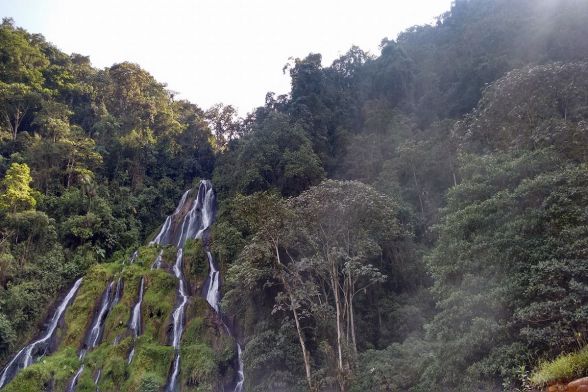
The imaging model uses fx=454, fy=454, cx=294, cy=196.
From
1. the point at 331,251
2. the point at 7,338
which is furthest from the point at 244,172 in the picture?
the point at 7,338

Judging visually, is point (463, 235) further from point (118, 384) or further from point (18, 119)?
point (18, 119)

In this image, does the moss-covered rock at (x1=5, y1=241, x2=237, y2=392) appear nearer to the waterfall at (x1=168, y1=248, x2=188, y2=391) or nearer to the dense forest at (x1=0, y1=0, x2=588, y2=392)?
the dense forest at (x1=0, y1=0, x2=588, y2=392)

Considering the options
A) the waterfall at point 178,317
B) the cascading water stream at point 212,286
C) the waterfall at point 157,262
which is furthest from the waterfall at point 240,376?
the waterfall at point 157,262

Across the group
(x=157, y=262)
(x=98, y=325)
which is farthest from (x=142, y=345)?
(x=157, y=262)

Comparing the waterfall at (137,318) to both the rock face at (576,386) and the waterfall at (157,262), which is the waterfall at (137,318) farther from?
the rock face at (576,386)

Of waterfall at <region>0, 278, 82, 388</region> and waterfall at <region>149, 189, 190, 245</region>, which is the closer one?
waterfall at <region>0, 278, 82, 388</region>

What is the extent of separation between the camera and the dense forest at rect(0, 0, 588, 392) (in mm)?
11062

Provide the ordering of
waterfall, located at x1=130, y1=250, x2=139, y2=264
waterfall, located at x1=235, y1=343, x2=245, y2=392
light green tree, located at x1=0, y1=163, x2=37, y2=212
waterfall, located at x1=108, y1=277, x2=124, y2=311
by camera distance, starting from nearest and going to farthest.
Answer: waterfall, located at x1=235, y1=343, x2=245, y2=392 → waterfall, located at x1=108, y1=277, x2=124, y2=311 → waterfall, located at x1=130, y1=250, x2=139, y2=264 → light green tree, located at x1=0, y1=163, x2=37, y2=212

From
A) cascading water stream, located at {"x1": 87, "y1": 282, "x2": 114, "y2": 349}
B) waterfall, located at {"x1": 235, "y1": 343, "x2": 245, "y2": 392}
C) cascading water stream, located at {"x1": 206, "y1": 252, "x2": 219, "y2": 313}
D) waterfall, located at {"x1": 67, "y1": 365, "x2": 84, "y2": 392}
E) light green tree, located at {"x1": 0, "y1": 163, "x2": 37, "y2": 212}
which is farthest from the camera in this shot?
light green tree, located at {"x1": 0, "y1": 163, "x2": 37, "y2": 212}

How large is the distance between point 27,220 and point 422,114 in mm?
26578

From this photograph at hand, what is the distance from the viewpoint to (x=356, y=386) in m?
14.2

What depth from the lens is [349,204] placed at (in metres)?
17.0

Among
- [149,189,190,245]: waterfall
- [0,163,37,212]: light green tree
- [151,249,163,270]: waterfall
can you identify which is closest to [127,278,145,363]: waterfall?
[151,249,163,270]: waterfall

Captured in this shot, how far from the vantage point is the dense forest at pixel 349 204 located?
11.1 m
